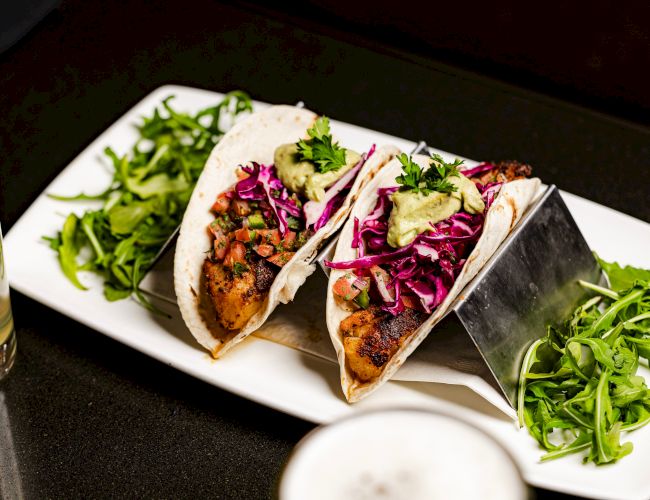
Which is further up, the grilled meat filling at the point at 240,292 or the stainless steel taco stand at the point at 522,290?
the stainless steel taco stand at the point at 522,290

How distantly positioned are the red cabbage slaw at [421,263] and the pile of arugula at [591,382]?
1.33ft

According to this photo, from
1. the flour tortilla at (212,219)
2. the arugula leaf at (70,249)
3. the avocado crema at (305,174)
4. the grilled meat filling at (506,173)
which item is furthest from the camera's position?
the arugula leaf at (70,249)

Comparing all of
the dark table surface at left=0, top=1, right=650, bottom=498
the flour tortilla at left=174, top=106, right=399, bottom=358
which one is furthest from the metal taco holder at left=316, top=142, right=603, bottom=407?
the dark table surface at left=0, top=1, right=650, bottom=498

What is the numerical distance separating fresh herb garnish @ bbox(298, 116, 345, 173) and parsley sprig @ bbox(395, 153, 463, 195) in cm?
29

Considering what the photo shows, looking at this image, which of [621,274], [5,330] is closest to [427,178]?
[621,274]

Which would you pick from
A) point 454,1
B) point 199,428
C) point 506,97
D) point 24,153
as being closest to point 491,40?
point 454,1

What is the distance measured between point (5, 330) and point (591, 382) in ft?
6.83

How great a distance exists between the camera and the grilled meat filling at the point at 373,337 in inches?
124

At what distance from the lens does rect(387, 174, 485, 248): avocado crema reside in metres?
3.18

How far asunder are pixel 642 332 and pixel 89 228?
2.21m

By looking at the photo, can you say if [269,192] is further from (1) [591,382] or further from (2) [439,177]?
(1) [591,382]

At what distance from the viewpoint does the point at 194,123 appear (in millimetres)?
4484

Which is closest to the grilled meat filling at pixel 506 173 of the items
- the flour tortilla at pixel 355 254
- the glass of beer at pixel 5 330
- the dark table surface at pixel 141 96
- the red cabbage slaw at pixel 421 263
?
the flour tortilla at pixel 355 254

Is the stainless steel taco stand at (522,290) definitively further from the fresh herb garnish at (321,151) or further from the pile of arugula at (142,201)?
the pile of arugula at (142,201)
